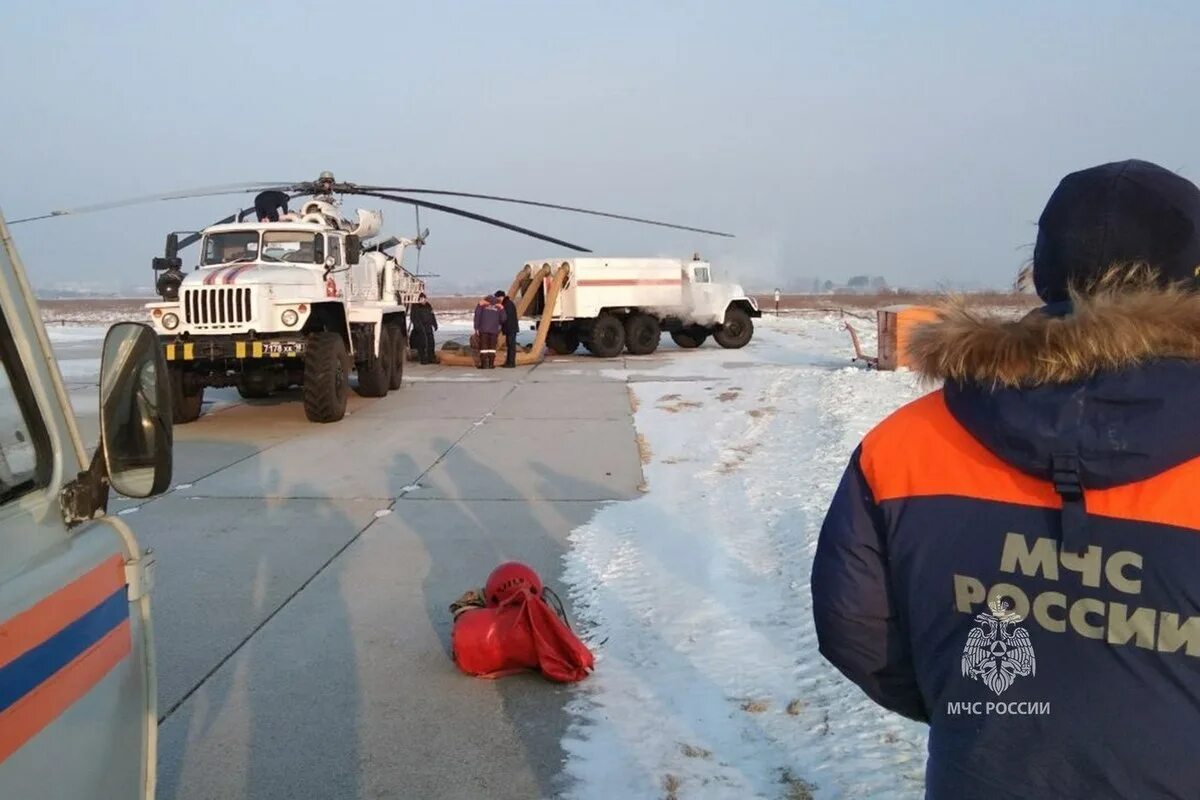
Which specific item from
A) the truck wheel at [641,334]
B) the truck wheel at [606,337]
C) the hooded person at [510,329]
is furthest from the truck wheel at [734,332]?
the hooded person at [510,329]

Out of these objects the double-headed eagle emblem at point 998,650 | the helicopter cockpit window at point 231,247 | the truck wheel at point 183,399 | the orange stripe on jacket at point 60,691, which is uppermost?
the helicopter cockpit window at point 231,247

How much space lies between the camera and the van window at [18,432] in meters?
1.81

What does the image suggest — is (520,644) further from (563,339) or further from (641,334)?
(563,339)

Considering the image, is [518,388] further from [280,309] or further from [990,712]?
[990,712]

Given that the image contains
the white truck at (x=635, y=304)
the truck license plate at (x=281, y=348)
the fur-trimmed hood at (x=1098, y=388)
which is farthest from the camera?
the white truck at (x=635, y=304)

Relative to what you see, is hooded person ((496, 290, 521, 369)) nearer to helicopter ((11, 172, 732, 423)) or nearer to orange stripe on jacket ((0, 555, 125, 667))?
helicopter ((11, 172, 732, 423))

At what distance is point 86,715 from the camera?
181cm

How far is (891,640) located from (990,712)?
257 millimetres

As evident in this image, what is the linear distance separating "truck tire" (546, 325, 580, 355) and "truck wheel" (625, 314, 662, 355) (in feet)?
4.76

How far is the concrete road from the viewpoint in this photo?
3717mm

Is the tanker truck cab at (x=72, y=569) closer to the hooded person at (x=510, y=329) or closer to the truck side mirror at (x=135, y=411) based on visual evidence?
the truck side mirror at (x=135, y=411)

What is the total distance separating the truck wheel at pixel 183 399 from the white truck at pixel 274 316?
0.05 ft

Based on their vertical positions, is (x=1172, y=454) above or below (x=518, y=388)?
above

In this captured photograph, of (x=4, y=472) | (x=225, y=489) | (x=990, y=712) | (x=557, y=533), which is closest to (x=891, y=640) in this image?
(x=990, y=712)
